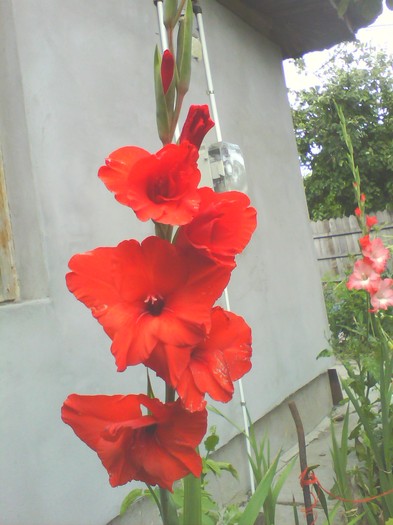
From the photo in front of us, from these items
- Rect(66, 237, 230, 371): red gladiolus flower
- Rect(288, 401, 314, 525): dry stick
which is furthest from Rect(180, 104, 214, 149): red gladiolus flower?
Rect(288, 401, 314, 525): dry stick

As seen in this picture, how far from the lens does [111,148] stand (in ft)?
8.01

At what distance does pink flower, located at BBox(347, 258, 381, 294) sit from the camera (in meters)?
2.35

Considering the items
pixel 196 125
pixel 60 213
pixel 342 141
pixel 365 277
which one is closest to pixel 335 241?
pixel 342 141

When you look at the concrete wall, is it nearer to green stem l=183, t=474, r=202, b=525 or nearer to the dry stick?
the dry stick

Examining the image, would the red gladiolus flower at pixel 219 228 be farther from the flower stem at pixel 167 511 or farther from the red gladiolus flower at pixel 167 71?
the flower stem at pixel 167 511

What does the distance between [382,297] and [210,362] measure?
73.1 inches

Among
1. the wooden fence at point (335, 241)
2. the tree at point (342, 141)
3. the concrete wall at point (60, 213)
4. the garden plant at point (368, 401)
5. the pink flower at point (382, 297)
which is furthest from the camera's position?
the tree at point (342, 141)

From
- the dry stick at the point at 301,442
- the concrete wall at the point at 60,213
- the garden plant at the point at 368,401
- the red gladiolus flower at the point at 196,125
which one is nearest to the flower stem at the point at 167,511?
the red gladiolus flower at the point at 196,125

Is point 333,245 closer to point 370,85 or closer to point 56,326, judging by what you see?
point 370,85

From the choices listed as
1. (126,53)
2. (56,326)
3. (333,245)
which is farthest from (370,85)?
(56,326)

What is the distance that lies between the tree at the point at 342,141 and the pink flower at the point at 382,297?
10242 mm

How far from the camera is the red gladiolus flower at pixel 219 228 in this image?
0.65 metres

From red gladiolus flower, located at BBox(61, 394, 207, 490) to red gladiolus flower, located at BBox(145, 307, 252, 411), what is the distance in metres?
0.05

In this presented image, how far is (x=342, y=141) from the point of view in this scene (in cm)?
1270
